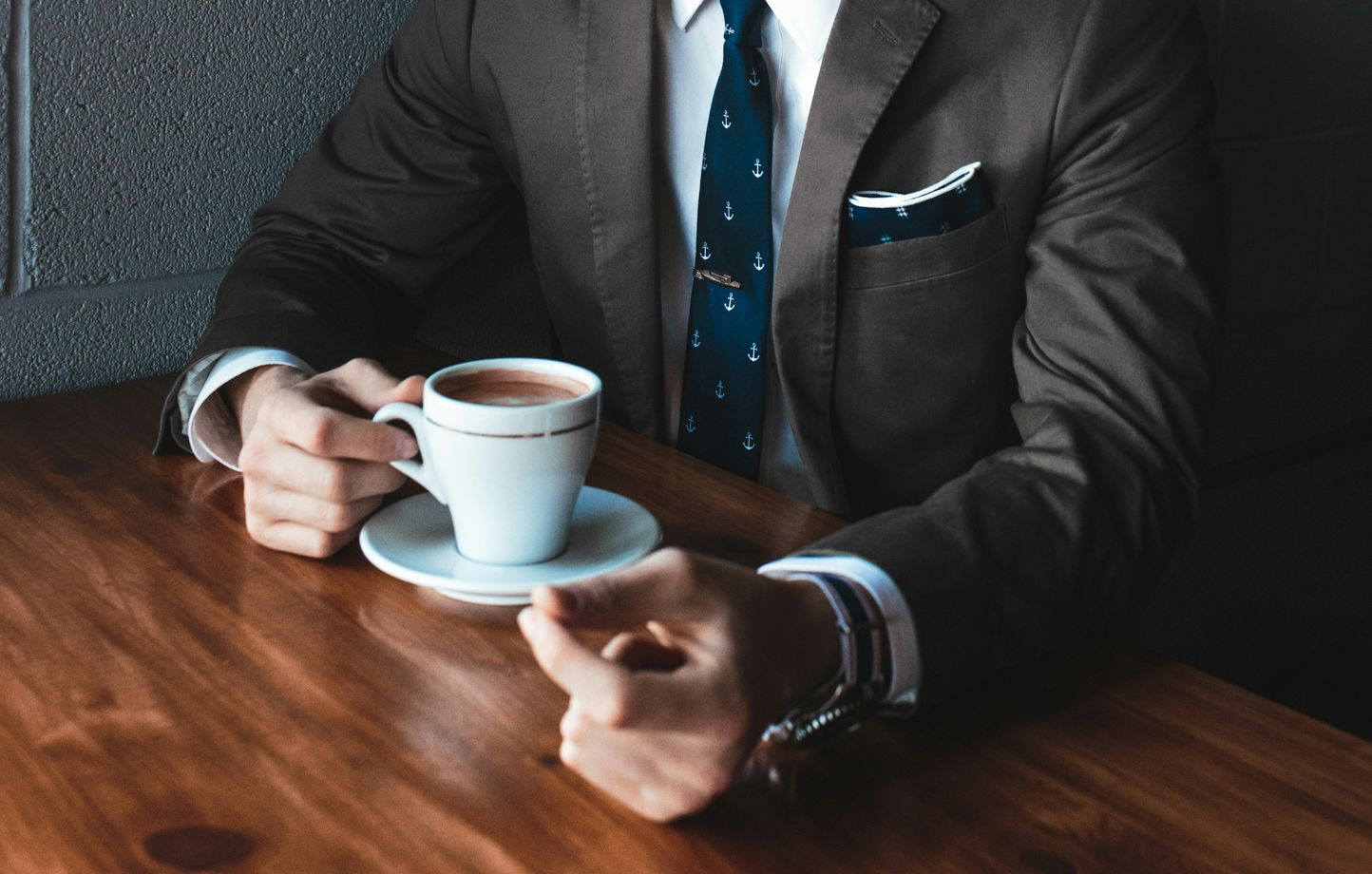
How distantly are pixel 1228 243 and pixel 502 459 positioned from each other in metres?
1.54

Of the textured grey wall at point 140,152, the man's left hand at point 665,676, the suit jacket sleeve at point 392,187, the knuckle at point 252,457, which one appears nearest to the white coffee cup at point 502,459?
the knuckle at point 252,457

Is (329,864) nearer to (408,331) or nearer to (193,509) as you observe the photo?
(193,509)

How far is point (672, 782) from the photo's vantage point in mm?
659

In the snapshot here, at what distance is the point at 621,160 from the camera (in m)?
1.33

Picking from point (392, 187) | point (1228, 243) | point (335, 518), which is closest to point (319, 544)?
point (335, 518)

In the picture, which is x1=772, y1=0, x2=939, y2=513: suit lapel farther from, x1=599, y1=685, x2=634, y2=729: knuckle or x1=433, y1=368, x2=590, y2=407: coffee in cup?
x1=599, y1=685, x2=634, y2=729: knuckle

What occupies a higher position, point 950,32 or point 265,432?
point 950,32

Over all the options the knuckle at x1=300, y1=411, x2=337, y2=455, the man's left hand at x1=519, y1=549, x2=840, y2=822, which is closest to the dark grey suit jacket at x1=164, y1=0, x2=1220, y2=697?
the man's left hand at x1=519, y1=549, x2=840, y2=822

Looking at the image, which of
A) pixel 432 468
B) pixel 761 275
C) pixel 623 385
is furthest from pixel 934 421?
pixel 432 468

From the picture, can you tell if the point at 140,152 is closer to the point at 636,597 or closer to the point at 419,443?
the point at 419,443

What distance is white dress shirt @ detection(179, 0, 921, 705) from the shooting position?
116 centimetres

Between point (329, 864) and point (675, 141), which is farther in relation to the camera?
point (675, 141)

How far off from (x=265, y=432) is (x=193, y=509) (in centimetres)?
10

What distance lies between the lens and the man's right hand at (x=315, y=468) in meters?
0.95
